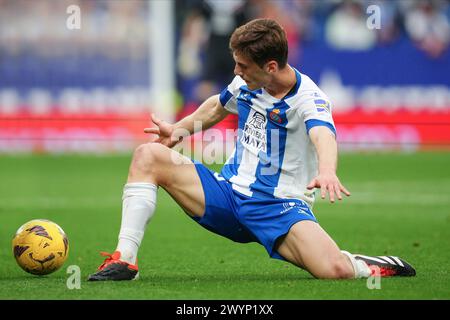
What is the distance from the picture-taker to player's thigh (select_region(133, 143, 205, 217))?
750 cm

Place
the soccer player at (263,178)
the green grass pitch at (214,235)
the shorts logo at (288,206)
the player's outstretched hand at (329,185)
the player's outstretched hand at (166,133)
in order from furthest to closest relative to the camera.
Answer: the player's outstretched hand at (166,133) < the shorts logo at (288,206) < the soccer player at (263,178) < the green grass pitch at (214,235) < the player's outstretched hand at (329,185)

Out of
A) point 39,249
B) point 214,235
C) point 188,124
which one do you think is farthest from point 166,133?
point 214,235

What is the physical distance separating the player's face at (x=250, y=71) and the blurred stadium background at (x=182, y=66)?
14753mm

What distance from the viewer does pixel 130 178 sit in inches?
295

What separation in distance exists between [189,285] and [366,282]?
4.06 feet

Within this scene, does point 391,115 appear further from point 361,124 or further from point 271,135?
point 271,135

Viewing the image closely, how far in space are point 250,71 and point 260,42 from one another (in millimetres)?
229

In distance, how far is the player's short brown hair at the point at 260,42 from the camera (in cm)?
728

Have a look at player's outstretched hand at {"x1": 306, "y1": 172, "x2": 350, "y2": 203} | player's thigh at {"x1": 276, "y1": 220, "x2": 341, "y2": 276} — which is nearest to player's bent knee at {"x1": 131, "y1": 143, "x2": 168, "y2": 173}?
player's thigh at {"x1": 276, "y1": 220, "x2": 341, "y2": 276}

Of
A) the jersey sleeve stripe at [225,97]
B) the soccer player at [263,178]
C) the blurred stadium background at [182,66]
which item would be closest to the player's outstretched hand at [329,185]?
the soccer player at [263,178]

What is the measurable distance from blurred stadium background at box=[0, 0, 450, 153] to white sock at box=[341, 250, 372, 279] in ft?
48.7

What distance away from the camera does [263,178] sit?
25.0ft

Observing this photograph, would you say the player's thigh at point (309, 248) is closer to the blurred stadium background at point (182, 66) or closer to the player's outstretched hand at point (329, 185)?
the player's outstretched hand at point (329, 185)
